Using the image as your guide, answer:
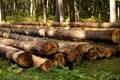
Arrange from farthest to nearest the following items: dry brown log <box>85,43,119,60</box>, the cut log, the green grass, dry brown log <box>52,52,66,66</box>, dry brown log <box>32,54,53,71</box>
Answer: dry brown log <box>85,43,119,60</box>
the cut log
dry brown log <box>52,52,66,66</box>
dry brown log <box>32,54,53,71</box>
the green grass

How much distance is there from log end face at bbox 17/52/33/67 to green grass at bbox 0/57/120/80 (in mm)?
180

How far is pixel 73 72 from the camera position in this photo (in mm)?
7699

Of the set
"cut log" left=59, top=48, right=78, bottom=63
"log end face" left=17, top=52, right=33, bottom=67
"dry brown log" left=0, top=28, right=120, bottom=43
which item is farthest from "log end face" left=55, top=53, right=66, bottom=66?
"dry brown log" left=0, top=28, right=120, bottom=43

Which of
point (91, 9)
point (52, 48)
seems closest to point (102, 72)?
point (52, 48)

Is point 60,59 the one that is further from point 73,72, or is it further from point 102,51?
point 102,51

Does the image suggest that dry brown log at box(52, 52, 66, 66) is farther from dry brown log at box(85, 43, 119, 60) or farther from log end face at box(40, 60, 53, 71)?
dry brown log at box(85, 43, 119, 60)

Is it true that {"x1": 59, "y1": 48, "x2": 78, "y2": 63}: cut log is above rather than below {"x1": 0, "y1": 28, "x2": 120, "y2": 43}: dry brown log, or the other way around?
below

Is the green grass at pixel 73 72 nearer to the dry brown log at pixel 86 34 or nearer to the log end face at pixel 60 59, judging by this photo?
the log end face at pixel 60 59

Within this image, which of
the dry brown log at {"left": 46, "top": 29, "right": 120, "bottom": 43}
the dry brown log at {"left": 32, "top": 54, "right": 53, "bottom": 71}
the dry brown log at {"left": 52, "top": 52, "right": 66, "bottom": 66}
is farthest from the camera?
the dry brown log at {"left": 46, "top": 29, "right": 120, "bottom": 43}

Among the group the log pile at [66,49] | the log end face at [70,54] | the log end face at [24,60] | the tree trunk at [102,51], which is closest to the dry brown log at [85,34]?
the log pile at [66,49]

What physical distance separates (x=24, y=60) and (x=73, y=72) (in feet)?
5.94

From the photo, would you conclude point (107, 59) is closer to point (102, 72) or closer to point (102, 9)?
point (102, 72)

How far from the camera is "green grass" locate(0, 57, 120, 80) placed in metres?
7.40

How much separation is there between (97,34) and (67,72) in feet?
9.02
